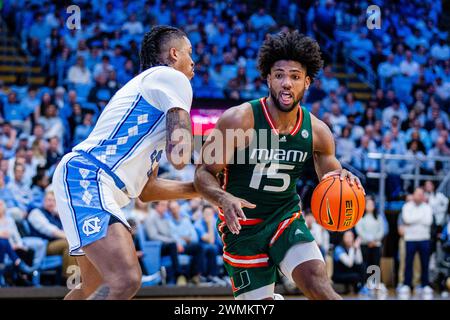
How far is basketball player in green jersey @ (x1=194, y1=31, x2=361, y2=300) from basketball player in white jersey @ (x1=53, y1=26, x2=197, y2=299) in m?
0.45

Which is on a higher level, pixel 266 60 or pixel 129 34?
pixel 129 34

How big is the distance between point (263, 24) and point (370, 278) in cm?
870

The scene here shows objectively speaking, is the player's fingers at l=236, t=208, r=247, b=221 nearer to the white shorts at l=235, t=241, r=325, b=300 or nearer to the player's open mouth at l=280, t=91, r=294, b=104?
the white shorts at l=235, t=241, r=325, b=300

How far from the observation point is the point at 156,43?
17.4ft

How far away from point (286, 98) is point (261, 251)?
1.03 m

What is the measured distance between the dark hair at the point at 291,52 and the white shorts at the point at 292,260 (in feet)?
4.03

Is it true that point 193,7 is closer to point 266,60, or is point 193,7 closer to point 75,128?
point 75,128

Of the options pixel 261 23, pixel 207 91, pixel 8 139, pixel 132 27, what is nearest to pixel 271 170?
pixel 8 139

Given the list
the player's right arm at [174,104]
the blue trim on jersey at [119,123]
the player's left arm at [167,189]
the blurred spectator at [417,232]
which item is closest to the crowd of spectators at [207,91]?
the blurred spectator at [417,232]

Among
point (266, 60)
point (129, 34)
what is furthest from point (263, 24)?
point (266, 60)

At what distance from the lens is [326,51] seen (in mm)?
18375

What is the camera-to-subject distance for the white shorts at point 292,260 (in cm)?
501

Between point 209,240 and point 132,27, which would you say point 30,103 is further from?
point 209,240

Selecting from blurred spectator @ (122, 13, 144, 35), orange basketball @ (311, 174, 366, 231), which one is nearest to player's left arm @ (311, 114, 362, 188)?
orange basketball @ (311, 174, 366, 231)
